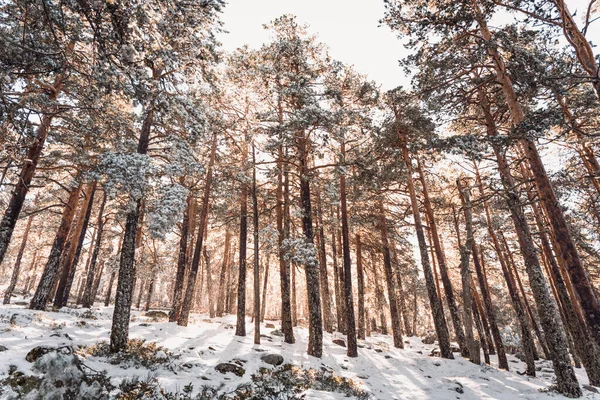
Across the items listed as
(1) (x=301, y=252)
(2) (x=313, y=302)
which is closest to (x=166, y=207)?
(1) (x=301, y=252)

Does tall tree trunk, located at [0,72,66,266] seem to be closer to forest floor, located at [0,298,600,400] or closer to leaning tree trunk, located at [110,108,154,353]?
forest floor, located at [0,298,600,400]

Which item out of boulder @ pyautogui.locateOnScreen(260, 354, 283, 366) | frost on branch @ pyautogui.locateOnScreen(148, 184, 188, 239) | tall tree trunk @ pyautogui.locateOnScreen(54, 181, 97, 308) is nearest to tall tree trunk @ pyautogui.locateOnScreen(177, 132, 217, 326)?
frost on branch @ pyautogui.locateOnScreen(148, 184, 188, 239)

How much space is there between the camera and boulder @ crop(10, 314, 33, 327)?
1008 cm

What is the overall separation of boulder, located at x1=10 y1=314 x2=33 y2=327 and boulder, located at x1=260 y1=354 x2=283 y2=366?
8.72 metres

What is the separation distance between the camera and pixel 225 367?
8805 mm

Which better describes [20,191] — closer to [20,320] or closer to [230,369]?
[20,320]

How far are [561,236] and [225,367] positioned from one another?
10.6m

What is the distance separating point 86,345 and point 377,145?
13768 millimetres

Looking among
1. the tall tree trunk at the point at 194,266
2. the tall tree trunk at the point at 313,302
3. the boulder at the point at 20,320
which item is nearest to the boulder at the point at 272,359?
the tall tree trunk at the point at 313,302

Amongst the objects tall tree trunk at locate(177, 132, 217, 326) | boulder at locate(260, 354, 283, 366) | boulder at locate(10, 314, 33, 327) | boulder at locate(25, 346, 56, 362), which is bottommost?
boulder at locate(260, 354, 283, 366)

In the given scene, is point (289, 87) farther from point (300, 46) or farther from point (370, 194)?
point (370, 194)

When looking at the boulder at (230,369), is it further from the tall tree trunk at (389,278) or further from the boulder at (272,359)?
the tall tree trunk at (389,278)

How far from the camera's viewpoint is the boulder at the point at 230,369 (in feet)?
28.5

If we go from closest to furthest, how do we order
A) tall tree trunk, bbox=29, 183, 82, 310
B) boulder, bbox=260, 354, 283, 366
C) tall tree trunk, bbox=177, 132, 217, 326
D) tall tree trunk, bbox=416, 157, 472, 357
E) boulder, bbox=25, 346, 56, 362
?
boulder, bbox=25, 346, 56, 362
boulder, bbox=260, 354, 283, 366
tall tree trunk, bbox=29, 183, 82, 310
tall tree trunk, bbox=177, 132, 217, 326
tall tree trunk, bbox=416, 157, 472, 357
